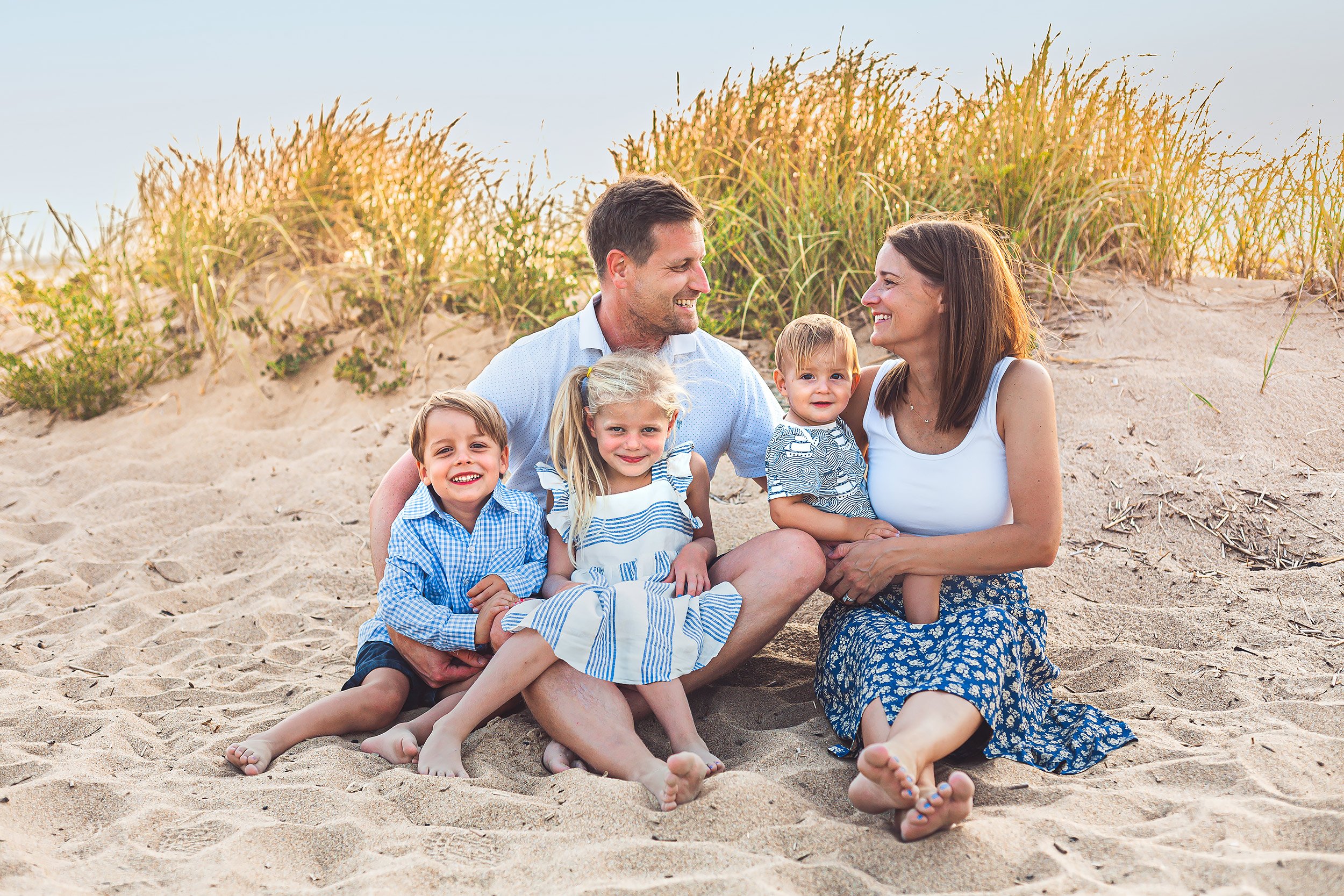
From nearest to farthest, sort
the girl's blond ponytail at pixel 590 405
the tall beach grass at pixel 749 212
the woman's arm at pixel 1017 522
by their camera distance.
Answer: the woman's arm at pixel 1017 522
the girl's blond ponytail at pixel 590 405
the tall beach grass at pixel 749 212

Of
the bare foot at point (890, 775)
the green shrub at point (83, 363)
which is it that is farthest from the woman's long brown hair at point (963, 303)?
the green shrub at point (83, 363)

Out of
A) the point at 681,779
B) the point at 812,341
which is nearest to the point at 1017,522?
the point at 812,341

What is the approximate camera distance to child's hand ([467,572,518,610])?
2.80 metres

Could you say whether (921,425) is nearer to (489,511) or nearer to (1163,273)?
(489,511)

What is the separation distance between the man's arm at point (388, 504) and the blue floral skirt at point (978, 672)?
142cm

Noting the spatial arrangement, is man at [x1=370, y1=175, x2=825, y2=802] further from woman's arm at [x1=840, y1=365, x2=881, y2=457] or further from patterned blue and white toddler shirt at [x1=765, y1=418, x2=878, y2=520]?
woman's arm at [x1=840, y1=365, x2=881, y2=457]

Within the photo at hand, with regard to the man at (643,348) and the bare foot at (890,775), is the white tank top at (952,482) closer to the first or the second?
the man at (643,348)

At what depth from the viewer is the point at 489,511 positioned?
9.57 feet

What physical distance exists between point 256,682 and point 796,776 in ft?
6.39

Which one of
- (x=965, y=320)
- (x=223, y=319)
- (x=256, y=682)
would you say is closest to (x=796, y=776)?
(x=965, y=320)

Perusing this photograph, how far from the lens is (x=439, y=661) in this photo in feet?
9.36

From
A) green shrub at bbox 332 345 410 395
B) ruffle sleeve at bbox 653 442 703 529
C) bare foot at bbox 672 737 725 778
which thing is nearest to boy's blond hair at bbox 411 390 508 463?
ruffle sleeve at bbox 653 442 703 529

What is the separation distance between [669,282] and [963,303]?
3.06 feet

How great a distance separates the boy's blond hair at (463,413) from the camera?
2889 millimetres
